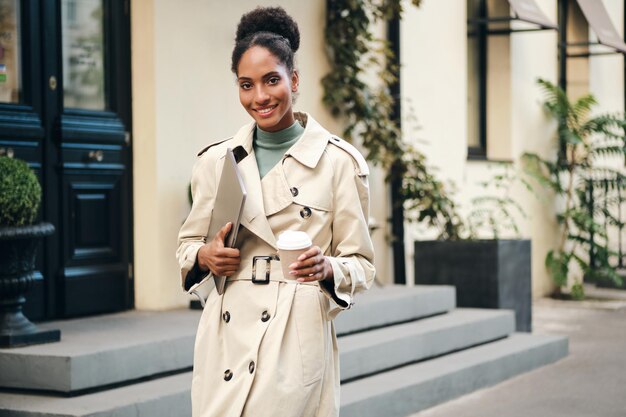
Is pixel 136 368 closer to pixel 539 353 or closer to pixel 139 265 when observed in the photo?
pixel 139 265

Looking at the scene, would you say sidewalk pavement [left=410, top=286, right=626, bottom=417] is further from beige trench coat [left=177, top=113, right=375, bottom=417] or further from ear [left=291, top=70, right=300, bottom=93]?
ear [left=291, top=70, right=300, bottom=93]

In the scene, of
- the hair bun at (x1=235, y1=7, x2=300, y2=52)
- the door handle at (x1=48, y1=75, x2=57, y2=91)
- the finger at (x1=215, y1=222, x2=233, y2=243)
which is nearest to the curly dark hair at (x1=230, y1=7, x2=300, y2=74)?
the hair bun at (x1=235, y1=7, x2=300, y2=52)

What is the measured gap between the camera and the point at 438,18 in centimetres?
Result: 1067

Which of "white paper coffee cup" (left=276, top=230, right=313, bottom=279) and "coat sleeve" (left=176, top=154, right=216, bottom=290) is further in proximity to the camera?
"coat sleeve" (left=176, top=154, right=216, bottom=290)

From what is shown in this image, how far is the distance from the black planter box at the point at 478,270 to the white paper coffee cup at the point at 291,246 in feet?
20.8

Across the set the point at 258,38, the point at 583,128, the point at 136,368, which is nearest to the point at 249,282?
the point at 258,38

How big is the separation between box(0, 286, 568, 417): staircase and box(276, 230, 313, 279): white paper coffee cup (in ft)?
7.90

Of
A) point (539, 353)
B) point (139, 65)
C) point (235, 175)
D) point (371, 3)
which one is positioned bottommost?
point (539, 353)

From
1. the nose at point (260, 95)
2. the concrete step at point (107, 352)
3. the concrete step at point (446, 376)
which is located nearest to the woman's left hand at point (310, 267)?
the nose at point (260, 95)

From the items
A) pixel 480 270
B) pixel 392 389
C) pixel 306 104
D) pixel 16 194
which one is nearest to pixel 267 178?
pixel 16 194

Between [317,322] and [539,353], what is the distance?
567 cm

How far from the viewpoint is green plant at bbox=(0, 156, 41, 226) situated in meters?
5.34

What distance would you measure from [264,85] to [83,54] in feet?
13.6

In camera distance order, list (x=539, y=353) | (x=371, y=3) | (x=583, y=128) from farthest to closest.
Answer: (x=583, y=128) < (x=371, y=3) < (x=539, y=353)
